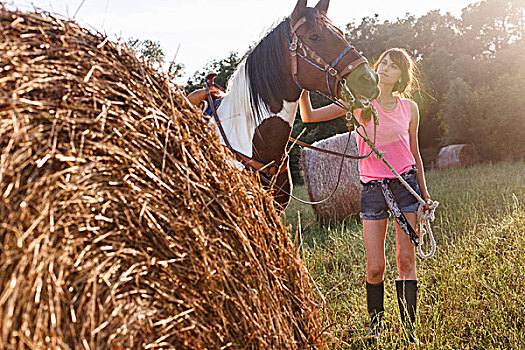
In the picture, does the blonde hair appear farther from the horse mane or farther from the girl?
the horse mane

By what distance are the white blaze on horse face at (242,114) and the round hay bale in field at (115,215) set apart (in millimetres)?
1243

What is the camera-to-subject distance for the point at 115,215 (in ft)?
4.89

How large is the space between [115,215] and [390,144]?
2.23 metres

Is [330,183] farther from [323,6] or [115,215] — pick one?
[115,215]

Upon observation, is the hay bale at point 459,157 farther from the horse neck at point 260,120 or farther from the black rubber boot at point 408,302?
the horse neck at point 260,120

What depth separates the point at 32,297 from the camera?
4.12 feet

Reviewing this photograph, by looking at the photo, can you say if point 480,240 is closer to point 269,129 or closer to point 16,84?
point 269,129

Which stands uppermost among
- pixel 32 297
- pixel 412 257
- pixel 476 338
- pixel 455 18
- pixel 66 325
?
pixel 455 18

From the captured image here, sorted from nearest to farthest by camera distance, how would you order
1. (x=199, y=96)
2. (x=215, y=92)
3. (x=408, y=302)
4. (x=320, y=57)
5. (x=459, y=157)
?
(x=320, y=57), (x=408, y=302), (x=199, y=96), (x=215, y=92), (x=459, y=157)

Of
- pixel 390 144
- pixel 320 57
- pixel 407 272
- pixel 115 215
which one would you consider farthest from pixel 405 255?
pixel 115 215

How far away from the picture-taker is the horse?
121 inches

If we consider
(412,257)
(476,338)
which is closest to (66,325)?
(412,257)

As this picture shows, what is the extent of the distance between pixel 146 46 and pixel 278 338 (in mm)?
1477

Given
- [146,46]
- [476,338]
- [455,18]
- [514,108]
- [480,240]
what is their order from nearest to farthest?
[146,46] → [476,338] → [480,240] → [514,108] → [455,18]
